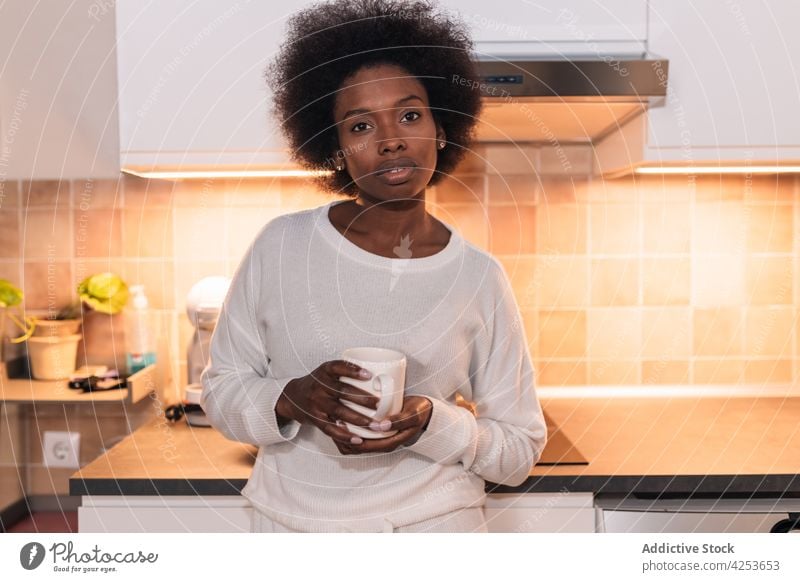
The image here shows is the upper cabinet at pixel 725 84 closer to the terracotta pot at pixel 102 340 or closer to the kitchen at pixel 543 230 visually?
the kitchen at pixel 543 230

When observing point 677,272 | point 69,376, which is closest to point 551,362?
point 677,272

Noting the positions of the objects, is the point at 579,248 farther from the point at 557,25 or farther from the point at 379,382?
the point at 379,382

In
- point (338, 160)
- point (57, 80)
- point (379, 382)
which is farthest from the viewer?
point (57, 80)

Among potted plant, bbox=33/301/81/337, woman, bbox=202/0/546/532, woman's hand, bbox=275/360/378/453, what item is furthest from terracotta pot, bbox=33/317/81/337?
woman's hand, bbox=275/360/378/453

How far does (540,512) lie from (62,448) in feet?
2.58

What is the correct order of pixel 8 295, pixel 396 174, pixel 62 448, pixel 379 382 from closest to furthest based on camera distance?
1. pixel 379 382
2. pixel 396 174
3. pixel 8 295
4. pixel 62 448

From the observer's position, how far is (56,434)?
120 cm

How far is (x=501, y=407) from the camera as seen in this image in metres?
0.74

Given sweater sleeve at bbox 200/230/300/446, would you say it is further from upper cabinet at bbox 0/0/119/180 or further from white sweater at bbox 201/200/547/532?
upper cabinet at bbox 0/0/119/180

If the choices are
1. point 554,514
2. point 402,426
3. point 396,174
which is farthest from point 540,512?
point 396,174

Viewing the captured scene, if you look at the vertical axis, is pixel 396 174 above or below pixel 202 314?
above

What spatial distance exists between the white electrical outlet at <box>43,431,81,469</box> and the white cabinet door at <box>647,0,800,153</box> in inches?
38.2

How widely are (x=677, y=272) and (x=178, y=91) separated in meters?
0.77

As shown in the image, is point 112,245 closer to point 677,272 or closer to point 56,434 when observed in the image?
point 56,434
